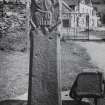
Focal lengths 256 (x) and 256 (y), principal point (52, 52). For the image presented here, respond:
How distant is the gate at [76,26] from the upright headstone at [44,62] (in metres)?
0.19

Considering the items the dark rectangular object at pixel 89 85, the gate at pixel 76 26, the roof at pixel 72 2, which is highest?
the roof at pixel 72 2

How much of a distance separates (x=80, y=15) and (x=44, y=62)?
30.3 inches

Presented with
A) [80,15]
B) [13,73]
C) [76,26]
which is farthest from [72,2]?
[13,73]

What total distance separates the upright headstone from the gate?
0.62 ft

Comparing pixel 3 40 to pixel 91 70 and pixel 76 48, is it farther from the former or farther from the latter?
pixel 91 70

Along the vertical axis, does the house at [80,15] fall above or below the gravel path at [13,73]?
above

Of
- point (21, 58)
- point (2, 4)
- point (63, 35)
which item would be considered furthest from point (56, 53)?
point (2, 4)

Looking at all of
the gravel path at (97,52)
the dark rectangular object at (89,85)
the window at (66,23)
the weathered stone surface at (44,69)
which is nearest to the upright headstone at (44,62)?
the weathered stone surface at (44,69)

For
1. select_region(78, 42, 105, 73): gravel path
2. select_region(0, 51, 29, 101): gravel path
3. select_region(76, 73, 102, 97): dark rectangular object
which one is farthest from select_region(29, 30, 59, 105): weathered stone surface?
select_region(78, 42, 105, 73): gravel path

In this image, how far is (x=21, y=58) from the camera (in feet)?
11.0

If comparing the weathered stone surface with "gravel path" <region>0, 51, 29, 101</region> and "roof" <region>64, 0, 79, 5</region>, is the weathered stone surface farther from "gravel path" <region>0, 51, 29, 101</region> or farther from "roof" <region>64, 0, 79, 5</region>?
"roof" <region>64, 0, 79, 5</region>

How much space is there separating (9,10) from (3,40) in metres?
0.41

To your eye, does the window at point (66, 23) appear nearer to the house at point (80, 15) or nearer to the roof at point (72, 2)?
the house at point (80, 15)

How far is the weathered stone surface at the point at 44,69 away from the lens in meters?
3.14
